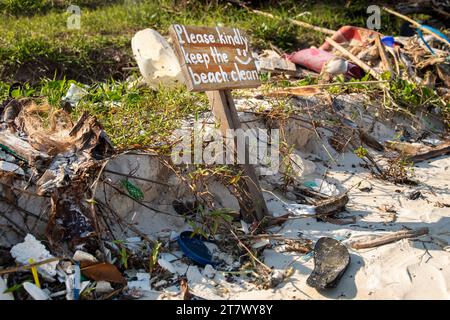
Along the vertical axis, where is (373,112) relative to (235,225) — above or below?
above

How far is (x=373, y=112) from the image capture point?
5.12 m

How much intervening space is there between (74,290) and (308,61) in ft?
12.1

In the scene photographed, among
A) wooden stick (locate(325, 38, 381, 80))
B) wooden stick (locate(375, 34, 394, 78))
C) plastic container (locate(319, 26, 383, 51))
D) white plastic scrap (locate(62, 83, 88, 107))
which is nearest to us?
white plastic scrap (locate(62, 83, 88, 107))

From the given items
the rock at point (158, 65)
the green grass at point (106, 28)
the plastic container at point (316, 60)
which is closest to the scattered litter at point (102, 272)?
the rock at point (158, 65)

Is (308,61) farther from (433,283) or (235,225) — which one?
(433,283)

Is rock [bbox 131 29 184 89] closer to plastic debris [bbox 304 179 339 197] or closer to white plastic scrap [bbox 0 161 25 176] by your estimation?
plastic debris [bbox 304 179 339 197]

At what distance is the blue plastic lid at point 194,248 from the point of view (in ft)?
10.2

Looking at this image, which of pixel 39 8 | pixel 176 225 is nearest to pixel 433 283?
pixel 176 225

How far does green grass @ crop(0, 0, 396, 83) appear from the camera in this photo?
18.4 ft

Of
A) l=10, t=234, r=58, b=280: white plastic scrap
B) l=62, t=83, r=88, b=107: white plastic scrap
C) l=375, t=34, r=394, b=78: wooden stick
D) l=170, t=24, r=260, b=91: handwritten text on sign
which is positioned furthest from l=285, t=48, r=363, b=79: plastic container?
l=10, t=234, r=58, b=280: white plastic scrap

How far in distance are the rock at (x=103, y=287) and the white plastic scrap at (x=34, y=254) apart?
21 centimetres

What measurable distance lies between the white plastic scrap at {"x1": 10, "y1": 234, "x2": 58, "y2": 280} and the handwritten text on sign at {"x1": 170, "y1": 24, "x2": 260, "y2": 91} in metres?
1.14

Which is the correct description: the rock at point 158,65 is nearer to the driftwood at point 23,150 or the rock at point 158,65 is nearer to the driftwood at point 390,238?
the driftwood at point 23,150

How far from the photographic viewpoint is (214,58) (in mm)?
3449
